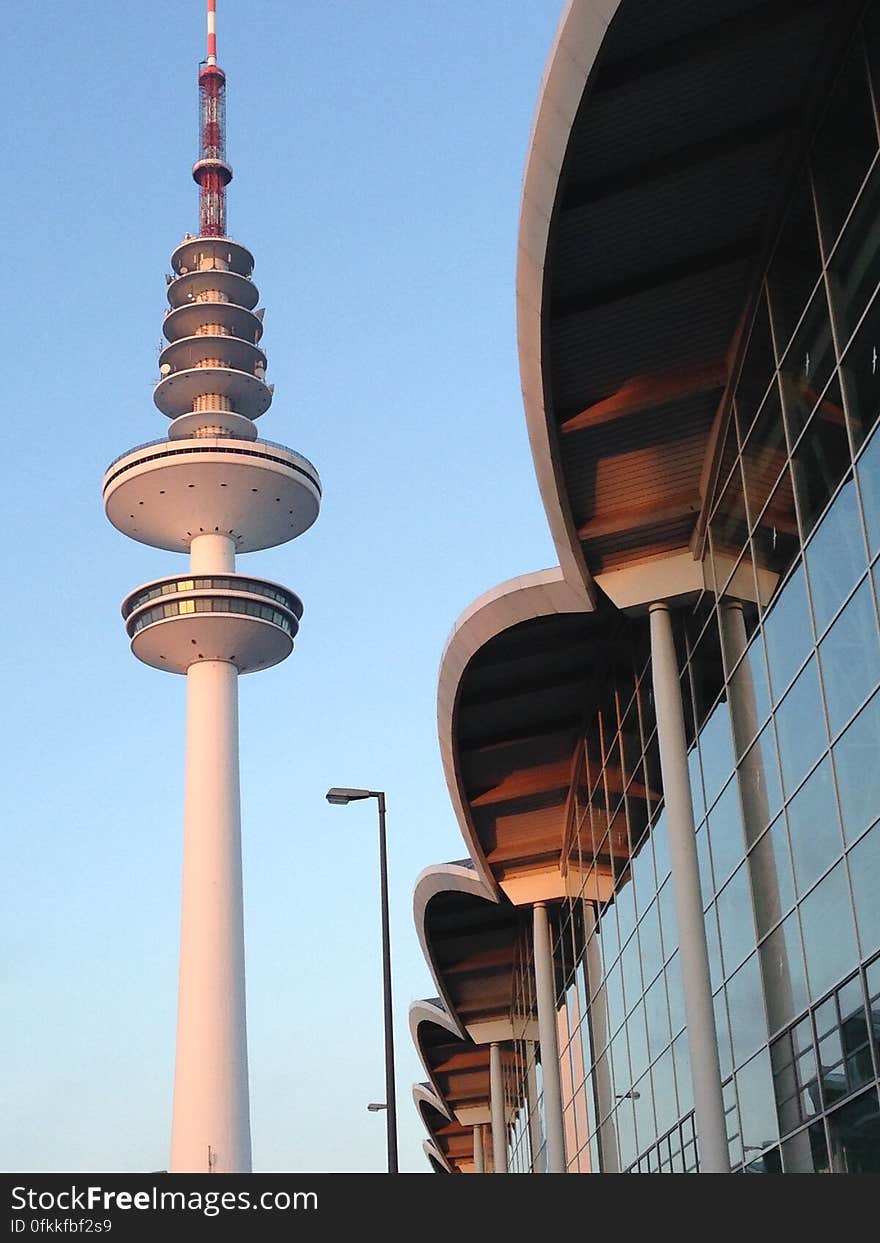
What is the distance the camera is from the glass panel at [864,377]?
16141 mm

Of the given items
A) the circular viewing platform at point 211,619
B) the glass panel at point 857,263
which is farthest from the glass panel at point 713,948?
the circular viewing platform at point 211,619

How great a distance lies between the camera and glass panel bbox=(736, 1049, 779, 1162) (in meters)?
19.8

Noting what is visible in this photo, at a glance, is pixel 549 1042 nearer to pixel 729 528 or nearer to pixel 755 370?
pixel 729 528

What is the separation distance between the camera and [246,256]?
110625 mm

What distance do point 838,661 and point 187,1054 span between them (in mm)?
78527

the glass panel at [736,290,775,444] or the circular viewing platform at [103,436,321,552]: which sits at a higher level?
the circular viewing platform at [103,436,321,552]

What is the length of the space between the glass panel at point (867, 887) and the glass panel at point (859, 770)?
0.17 meters

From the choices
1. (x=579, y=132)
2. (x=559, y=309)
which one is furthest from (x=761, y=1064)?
(x=579, y=132)

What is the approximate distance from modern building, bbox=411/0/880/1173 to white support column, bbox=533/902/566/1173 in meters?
4.42

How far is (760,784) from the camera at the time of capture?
2011 cm

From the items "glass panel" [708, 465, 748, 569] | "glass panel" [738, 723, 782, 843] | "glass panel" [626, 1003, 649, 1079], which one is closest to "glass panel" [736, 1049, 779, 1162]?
"glass panel" [738, 723, 782, 843]

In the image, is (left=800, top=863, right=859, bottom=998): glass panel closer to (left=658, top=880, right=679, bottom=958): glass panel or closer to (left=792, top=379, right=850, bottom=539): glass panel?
(left=792, top=379, right=850, bottom=539): glass panel

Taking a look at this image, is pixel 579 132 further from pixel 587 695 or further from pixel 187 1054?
pixel 187 1054

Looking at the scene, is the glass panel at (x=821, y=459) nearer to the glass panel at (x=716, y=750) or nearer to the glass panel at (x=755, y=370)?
the glass panel at (x=755, y=370)
